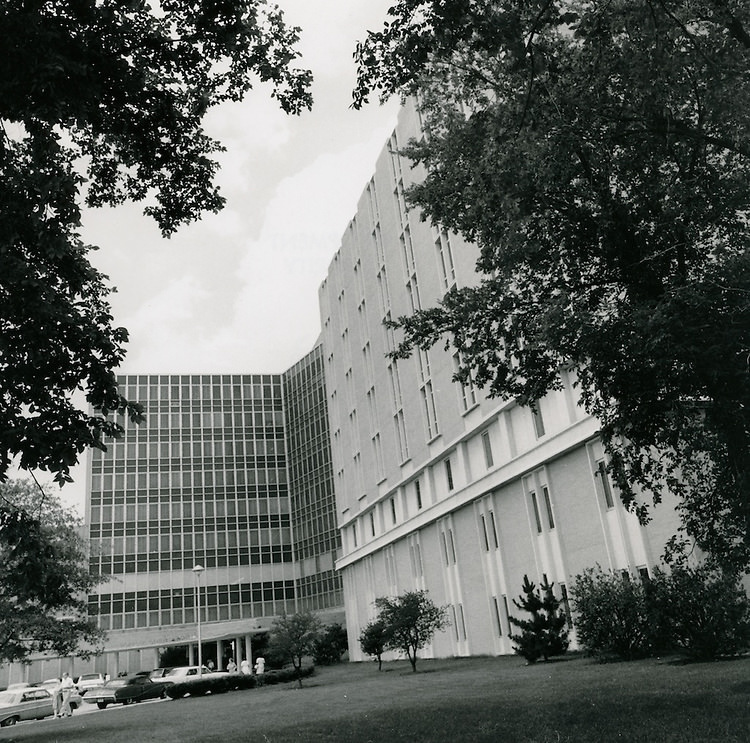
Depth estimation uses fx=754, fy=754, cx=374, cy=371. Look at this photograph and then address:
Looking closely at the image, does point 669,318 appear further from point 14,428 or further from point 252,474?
point 252,474

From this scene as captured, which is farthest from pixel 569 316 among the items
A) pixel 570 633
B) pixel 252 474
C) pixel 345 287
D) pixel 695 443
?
pixel 252 474

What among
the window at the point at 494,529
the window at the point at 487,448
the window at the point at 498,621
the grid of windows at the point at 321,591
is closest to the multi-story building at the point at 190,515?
the grid of windows at the point at 321,591

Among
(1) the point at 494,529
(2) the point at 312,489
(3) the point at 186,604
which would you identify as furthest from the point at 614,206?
(3) the point at 186,604

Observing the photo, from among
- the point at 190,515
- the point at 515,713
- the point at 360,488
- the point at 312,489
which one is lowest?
the point at 515,713

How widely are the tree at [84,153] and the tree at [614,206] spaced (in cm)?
240

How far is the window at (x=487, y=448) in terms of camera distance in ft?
112

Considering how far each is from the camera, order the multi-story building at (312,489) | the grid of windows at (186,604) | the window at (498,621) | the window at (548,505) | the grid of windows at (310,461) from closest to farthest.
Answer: the window at (548,505) < the window at (498,621) < the multi-story building at (312,489) < the grid of windows at (186,604) < the grid of windows at (310,461)

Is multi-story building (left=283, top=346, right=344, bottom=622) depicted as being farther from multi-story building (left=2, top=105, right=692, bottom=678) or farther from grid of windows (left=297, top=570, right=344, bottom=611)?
multi-story building (left=2, top=105, right=692, bottom=678)

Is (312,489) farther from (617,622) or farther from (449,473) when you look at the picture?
(617,622)

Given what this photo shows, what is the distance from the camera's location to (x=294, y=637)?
112 ft

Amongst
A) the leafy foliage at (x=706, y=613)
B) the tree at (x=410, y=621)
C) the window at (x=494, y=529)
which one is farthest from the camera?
the window at (x=494, y=529)

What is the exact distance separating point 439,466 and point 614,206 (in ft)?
94.1

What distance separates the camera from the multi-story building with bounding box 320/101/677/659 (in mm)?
27125

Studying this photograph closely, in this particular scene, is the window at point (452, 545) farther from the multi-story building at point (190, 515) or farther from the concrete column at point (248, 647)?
the multi-story building at point (190, 515)
